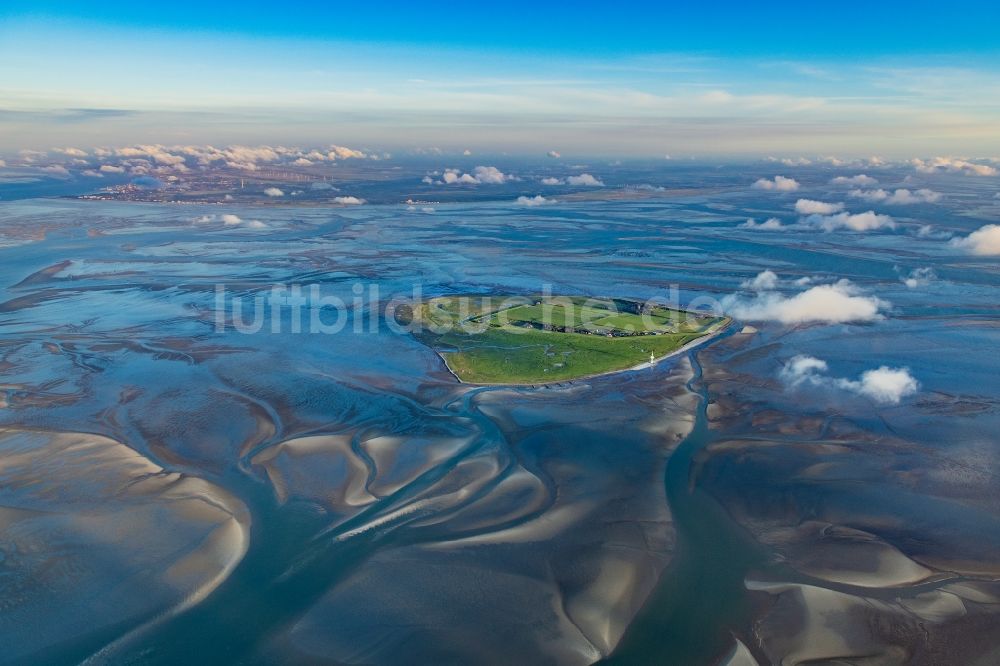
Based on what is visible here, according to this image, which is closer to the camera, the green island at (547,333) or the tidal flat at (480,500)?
the tidal flat at (480,500)

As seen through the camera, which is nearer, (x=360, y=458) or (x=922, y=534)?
(x=922, y=534)

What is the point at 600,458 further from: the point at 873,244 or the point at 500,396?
the point at 873,244

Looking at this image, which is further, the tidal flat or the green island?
the green island

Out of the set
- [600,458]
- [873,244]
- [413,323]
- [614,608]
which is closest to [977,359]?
[600,458]
